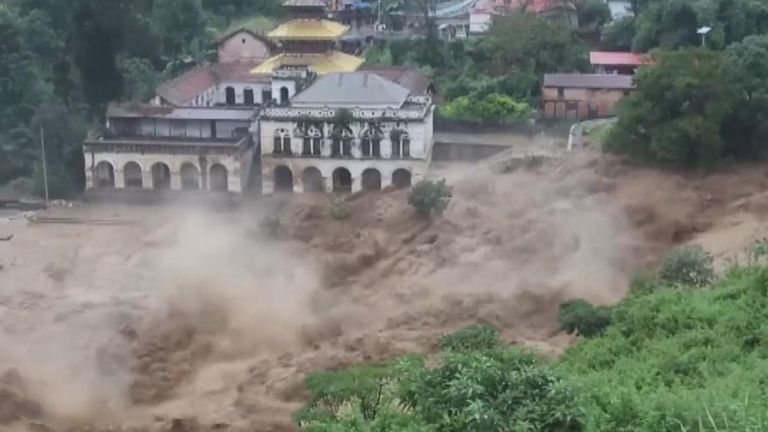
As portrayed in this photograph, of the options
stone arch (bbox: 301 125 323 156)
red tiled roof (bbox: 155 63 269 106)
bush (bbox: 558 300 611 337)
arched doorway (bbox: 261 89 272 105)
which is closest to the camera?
bush (bbox: 558 300 611 337)

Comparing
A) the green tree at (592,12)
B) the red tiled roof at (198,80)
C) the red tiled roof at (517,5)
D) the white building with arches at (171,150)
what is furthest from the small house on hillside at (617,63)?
the white building with arches at (171,150)

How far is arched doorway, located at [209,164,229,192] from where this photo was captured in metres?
38.1

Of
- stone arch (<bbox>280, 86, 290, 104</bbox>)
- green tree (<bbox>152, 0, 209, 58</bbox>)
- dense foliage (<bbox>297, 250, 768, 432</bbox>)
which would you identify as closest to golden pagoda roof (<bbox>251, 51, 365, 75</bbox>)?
stone arch (<bbox>280, 86, 290, 104</bbox>)

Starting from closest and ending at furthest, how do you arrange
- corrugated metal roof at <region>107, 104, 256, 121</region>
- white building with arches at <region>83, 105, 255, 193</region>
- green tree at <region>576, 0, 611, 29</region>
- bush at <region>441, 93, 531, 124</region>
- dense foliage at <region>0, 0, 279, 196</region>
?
1. white building with arches at <region>83, 105, 255, 193</region>
2. corrugated metal roof at <region>107, 104, 256, 121</region>
3. dense foliage at <region>0, 0, 279, 196</region>
4. bush at <region>441, 93, 531, 124</region>
5. green tree at <region>576, 0, 611, 29</region>

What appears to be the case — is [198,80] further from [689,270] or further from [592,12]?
[689,270]

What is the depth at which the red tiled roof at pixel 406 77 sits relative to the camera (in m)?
43.1

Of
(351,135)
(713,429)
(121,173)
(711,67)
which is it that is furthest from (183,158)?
(713,429)

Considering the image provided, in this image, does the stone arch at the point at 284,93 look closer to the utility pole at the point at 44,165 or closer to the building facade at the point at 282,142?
the building facade at the point at 282,142

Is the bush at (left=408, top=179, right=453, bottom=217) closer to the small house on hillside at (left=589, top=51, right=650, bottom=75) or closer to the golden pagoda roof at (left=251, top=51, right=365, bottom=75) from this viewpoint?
the golden pagoda roof at (left=251, top=51, right=365, bottom=75)

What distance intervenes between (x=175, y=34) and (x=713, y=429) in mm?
47714

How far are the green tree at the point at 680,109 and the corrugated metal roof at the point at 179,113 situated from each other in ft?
44.3

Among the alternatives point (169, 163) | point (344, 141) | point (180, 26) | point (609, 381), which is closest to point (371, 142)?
point (344, 141)

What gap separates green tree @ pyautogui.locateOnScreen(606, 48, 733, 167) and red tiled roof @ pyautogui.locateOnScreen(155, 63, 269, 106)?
16.1 metres

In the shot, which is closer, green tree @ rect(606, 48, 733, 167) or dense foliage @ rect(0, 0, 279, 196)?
green tree @ rect(606, 48, 733, 167)
